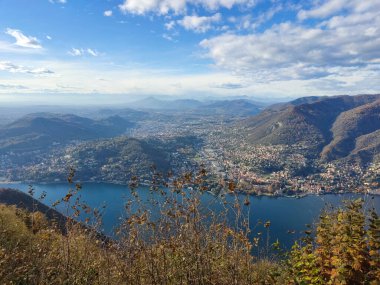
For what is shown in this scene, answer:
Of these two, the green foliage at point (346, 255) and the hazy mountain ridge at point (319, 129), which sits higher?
the green foliage at point (346, 255)

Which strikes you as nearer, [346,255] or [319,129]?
[346,255]

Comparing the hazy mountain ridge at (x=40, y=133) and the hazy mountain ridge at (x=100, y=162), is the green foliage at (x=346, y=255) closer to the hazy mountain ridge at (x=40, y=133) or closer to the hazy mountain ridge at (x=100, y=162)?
the hazy mountain ridge at (x=100, y=162)

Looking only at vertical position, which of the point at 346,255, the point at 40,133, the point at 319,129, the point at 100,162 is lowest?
the point at 100,162

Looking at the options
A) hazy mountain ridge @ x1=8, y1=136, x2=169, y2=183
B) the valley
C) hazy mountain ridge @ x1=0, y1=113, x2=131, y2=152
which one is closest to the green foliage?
the valley

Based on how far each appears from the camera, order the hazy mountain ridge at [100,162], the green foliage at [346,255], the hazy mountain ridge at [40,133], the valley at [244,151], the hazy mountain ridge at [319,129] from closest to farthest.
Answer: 1. the green foliage at [346,255]
2. the valley at [244,151]
3. the hazy mountain ridge at [100,162]
4. the hazy mountain ridge at [319,129]
5. the hazy mountain ridge at [40,133]

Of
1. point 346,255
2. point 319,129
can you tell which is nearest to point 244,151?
point 319,129

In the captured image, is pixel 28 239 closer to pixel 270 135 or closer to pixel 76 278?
pixel 76 278

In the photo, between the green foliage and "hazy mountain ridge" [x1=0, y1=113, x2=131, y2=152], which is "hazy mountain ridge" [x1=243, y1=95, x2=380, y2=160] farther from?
the green foliage

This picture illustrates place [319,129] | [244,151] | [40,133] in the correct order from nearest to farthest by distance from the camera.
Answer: [244,151], [319,129], [40,133]

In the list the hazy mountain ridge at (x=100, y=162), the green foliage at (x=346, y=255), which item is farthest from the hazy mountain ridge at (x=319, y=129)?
the green foliage at (x=346, y=255)

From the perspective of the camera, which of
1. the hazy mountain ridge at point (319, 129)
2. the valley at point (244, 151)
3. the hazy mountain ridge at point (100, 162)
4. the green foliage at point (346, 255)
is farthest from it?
the hazy mountain ridge at point (319, 129)

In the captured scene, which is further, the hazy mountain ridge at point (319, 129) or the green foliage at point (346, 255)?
the hazy mountain ridge at point (319, 129)

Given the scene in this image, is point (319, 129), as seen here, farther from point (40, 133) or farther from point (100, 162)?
point (40, 133)
